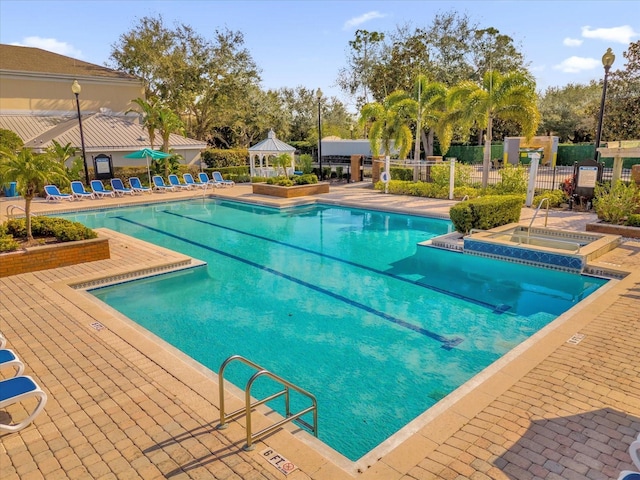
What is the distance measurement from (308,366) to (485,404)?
2545 mm

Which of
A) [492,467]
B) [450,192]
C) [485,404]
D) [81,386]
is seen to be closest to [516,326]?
[485,404]

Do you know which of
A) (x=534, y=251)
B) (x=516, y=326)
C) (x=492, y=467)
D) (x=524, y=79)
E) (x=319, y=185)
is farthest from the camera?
(x=319, y=185)

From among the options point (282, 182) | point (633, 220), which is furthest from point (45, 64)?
point (633, 220)

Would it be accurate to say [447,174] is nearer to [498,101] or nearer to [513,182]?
[513,182]

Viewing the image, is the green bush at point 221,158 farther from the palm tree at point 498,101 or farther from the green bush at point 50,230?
the green bush at point 50,230

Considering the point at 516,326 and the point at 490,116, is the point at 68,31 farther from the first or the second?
the point at 516,326

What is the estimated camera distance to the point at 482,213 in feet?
40.6

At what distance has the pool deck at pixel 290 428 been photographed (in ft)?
12.4

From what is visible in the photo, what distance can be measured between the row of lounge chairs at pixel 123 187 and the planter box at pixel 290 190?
3.87 meters

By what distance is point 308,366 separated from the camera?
21.3ft

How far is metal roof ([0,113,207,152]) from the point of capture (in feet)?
83.9

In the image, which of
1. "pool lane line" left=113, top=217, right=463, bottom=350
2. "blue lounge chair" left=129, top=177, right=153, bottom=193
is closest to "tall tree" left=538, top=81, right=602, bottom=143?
"blue lounge chair" left=129, top=177, right=153, bottom=193

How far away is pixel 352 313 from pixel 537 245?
5.78 m

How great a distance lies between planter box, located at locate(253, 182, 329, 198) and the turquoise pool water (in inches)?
284
